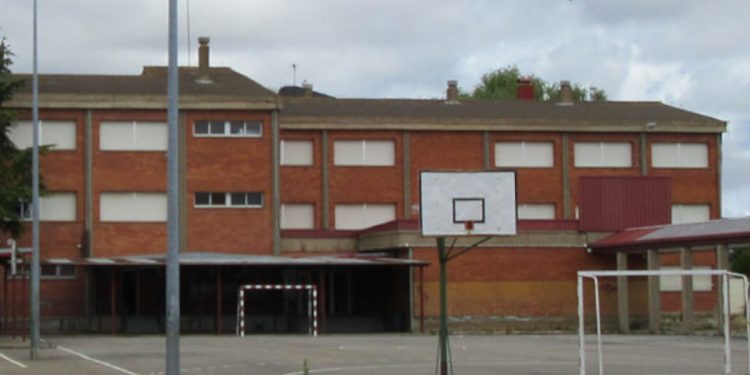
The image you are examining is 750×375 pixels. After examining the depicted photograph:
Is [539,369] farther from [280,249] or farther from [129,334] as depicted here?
[280,249]

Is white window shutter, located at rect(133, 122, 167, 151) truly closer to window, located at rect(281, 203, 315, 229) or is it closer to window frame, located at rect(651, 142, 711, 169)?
window, located at rect(281, 203, 315, 229)

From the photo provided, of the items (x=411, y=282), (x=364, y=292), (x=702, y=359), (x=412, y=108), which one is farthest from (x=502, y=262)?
(x=702, y=359)

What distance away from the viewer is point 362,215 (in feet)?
221

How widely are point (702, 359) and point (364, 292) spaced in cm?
2875

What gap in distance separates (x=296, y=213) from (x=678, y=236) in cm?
2225

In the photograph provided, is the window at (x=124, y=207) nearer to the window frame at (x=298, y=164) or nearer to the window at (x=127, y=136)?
the window at (x=127, y=136)

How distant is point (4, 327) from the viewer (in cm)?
5484

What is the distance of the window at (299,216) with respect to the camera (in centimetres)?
6719

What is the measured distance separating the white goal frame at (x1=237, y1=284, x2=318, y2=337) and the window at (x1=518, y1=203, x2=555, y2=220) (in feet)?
47.0

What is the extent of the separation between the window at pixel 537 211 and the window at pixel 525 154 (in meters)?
1.90

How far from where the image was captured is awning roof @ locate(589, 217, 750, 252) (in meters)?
47.2

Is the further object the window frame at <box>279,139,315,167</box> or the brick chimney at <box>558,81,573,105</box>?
the brick chimney at <box>558,81,573,105</box>

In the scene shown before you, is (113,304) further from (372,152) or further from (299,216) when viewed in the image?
(372,152)

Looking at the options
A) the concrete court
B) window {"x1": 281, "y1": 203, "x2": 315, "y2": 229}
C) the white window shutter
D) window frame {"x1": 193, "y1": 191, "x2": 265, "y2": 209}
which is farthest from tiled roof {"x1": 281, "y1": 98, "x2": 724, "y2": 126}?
the concrete court
